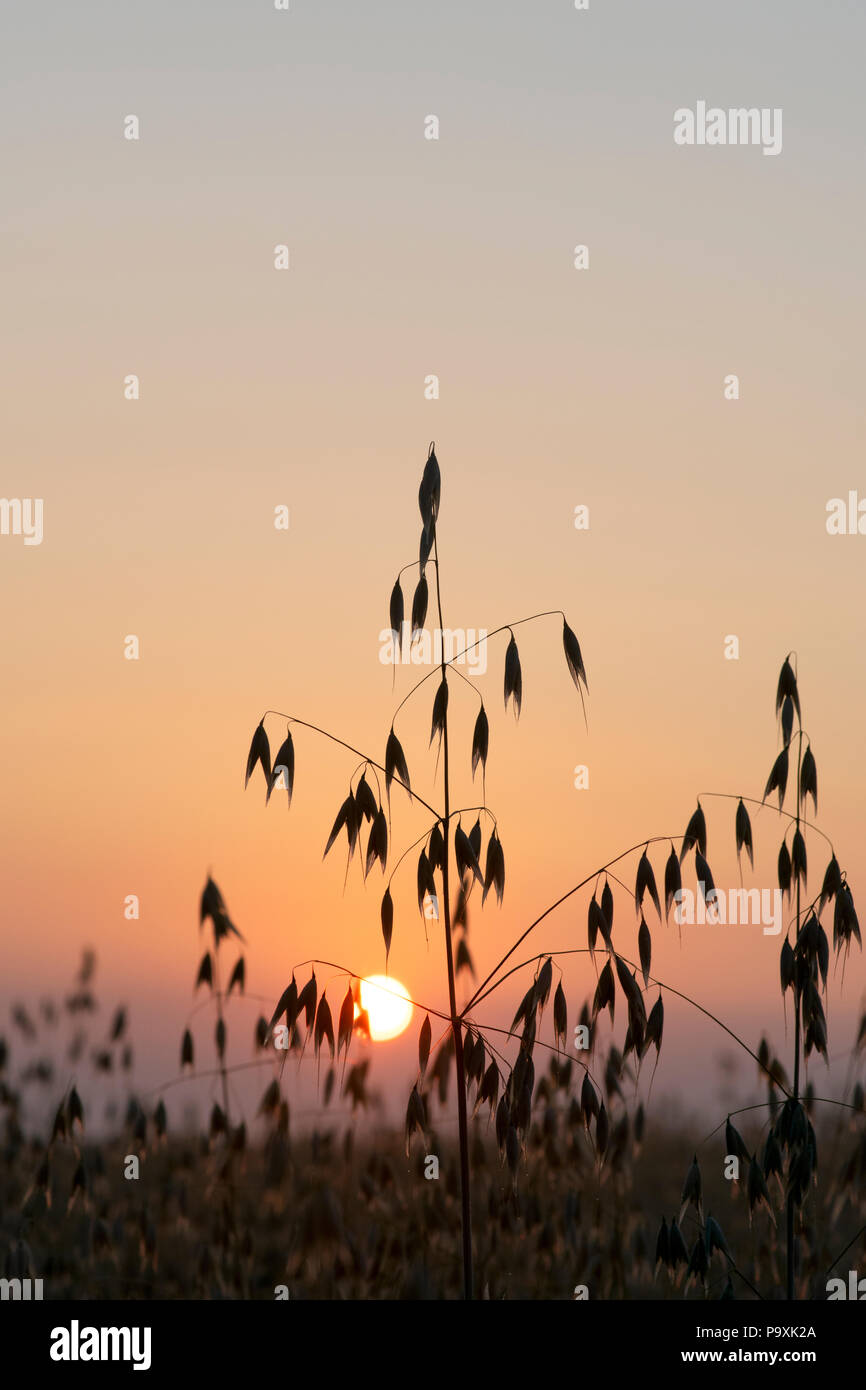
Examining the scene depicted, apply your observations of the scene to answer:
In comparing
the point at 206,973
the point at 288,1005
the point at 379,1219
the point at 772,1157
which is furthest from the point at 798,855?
the point at 379,1219

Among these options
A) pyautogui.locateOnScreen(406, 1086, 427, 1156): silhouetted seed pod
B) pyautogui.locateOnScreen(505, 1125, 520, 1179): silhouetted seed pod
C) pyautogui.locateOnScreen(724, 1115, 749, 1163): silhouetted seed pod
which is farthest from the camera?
pyautogui.locateOnScreen(724, 1115, 749, 1163): silhouetted seed pod

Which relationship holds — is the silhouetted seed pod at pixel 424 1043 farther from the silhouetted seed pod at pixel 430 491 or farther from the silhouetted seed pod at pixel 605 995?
the silhouetted seed pod at pixel 430 491

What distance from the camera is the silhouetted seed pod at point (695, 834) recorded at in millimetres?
4090

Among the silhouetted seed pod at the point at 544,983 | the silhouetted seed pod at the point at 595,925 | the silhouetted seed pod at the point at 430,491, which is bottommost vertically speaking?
the silhouetted seed pod at the point at 544,983

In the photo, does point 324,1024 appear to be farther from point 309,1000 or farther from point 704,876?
point 704,876

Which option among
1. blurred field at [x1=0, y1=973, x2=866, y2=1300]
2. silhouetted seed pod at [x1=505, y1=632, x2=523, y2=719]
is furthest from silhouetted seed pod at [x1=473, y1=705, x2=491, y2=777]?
blurred field at [x1=0, y1=973, x2=866, y2=1300]

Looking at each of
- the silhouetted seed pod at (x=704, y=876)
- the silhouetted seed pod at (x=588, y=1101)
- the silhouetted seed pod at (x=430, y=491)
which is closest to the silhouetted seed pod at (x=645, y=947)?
the silhouetted seed pod at (x=704, y=876)

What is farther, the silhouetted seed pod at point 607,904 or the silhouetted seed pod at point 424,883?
the silhouetted seed pod at point 607,904

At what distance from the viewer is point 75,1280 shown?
240 inches

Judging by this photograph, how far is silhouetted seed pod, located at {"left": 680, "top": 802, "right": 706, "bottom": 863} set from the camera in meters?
4.09

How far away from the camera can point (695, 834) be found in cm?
414

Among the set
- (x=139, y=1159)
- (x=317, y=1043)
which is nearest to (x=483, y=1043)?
(x=317, y=1043)

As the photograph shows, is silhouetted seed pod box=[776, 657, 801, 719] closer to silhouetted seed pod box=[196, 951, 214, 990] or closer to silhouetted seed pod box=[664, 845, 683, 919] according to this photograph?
silhouetted seed pod box=[664, 845, 683, 919]
